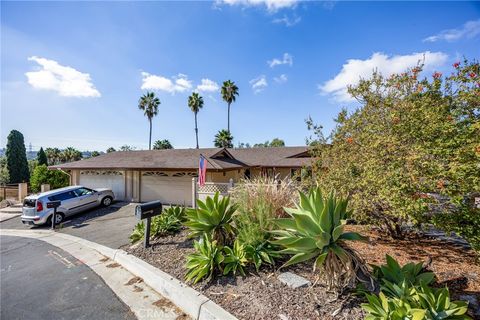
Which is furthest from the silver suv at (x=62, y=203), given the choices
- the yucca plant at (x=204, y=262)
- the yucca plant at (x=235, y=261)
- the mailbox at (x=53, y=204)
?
the yucca plant at (x=235, y=261)

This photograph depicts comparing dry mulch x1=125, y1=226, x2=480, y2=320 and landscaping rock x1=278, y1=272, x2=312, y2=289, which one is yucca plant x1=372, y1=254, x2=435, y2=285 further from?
landscaping rock x1=278, y1=272, x2=312, y2=289

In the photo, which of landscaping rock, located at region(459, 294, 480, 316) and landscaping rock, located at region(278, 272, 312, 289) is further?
landscaping rock, located at region(278, 272, 312, 289)

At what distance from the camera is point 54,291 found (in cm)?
467

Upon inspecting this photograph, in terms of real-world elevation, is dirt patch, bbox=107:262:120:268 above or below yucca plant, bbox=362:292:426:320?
below

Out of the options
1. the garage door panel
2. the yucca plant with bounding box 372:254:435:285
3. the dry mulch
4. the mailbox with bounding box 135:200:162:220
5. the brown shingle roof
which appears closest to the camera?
the dry mulch

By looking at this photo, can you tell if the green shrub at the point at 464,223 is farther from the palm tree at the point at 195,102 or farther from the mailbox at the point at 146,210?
the palm tree at the point at 195,102

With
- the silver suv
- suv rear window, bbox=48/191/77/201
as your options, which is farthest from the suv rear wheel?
suv rear window, bbox=48/191/77/201

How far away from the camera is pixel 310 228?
332 cm

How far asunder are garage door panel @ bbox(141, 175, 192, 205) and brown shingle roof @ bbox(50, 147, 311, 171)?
0.97 m

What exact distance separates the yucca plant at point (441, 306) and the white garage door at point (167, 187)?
1307cm

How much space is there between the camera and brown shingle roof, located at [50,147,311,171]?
15156 millimetres

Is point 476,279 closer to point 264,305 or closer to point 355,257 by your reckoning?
point 355,257

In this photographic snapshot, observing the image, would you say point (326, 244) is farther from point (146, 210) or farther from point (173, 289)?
point (146, 210)

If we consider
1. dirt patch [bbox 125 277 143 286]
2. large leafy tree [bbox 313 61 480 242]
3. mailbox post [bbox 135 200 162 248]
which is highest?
large leafy tree [bbox 313 61 480 242]
